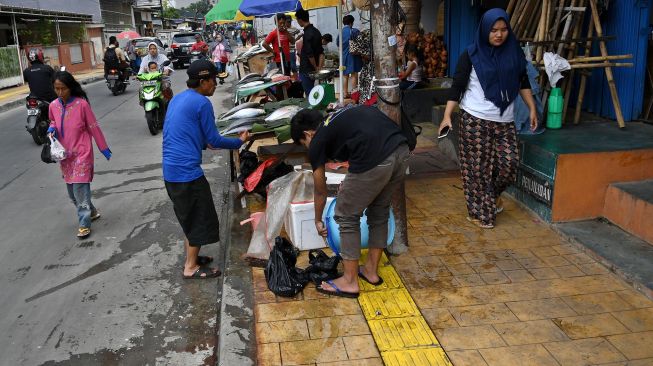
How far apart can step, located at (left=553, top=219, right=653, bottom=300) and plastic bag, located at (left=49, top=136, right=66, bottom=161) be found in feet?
15.3

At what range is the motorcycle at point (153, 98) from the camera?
11.0 m

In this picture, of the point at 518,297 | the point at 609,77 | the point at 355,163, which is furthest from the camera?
the point at 609,77

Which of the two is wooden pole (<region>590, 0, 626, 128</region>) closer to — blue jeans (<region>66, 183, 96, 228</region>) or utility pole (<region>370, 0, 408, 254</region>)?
utility pole (<region>370, 0, 408, 254</region>)

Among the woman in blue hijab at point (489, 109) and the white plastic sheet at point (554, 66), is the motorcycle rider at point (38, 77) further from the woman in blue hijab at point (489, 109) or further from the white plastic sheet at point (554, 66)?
the white plastic sheet at point (554, 66)

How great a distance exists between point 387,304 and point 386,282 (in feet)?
1.10

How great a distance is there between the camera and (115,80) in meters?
17.9

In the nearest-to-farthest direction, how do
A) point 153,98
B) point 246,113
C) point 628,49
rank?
1. point 628,49
2. point 246,113
3. point 153,98

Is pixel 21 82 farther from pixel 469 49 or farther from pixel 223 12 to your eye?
pixel 469 49

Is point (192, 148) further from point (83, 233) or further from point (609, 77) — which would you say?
point (609, 77)

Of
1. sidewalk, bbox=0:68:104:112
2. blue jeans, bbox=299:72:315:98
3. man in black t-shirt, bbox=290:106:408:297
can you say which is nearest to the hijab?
man in black t-shirt, bbox=290:106:408:297

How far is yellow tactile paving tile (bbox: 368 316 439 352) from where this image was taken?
3.48 m

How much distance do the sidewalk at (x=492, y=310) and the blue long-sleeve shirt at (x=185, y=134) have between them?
3.28 ft

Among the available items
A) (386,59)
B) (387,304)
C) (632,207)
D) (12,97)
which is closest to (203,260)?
A: (387,304)

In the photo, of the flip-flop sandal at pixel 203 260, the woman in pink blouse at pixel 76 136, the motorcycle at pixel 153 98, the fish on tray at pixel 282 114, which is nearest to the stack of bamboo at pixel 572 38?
the fish on tray at pixel 282 114
